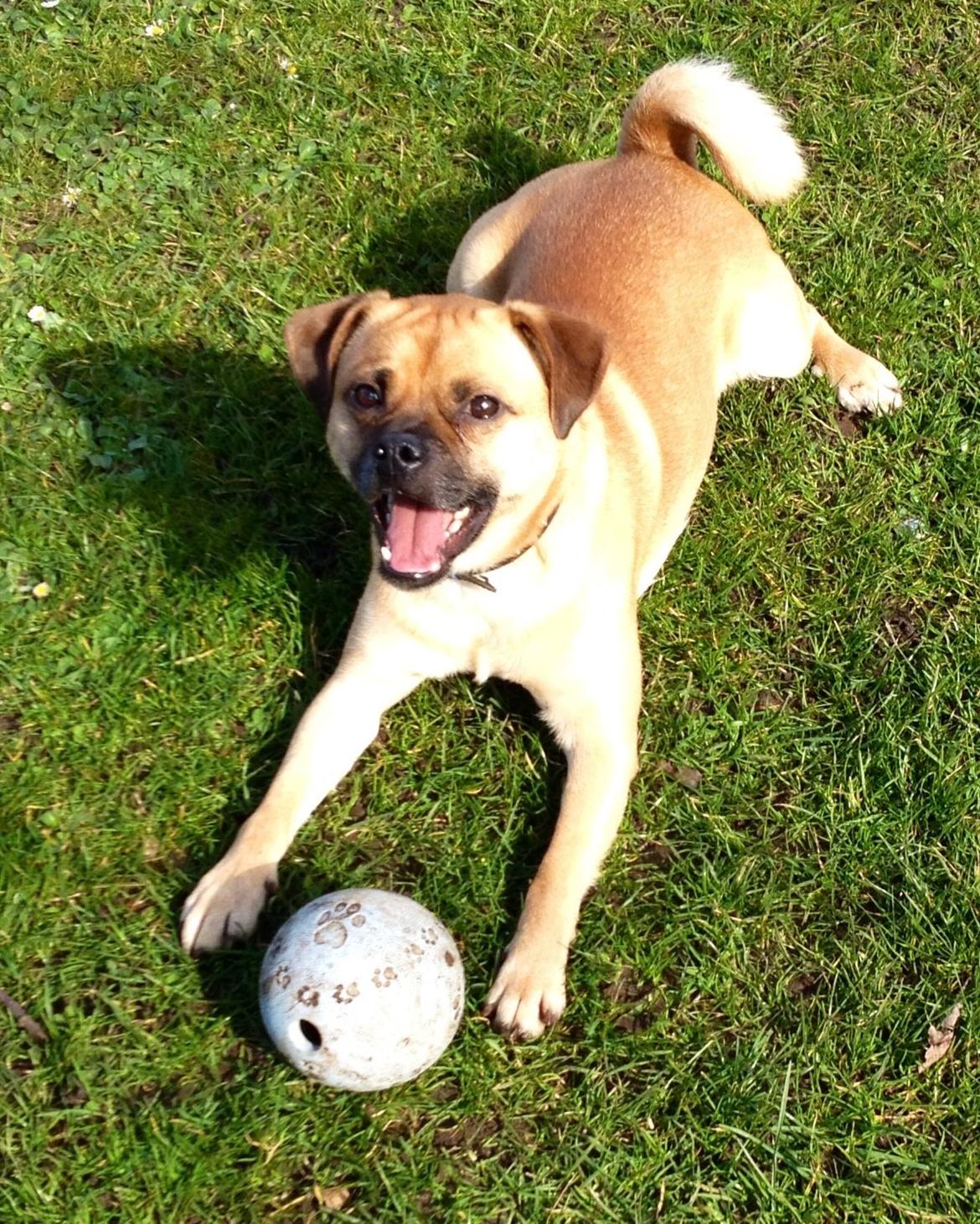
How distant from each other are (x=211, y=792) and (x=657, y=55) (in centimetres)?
378

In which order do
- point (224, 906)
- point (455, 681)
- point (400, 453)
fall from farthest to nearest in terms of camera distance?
1. point (455, 681)
2. point (224, 906)
3. point (400, 453)

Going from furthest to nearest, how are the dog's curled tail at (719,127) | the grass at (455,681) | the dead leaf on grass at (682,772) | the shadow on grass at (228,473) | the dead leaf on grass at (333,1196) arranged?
the dog's curled tail at (719,127)
the shadow on grass at (228,473)
the dead leaf on grass at (682,772)
the grass at (455,681)
the dead leaf on grass at (333,1196)

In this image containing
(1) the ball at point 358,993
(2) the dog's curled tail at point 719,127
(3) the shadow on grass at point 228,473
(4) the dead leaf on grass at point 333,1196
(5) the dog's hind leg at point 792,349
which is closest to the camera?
(1) the ball at point 358,993

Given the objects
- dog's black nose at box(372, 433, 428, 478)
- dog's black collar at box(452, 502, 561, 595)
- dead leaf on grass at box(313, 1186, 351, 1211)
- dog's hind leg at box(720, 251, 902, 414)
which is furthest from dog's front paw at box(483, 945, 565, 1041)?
dog's hind leg at box(720, 251, 902, 414)

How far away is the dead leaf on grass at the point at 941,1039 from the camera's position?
121 inches

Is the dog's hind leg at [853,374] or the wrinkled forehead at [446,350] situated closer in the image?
the wrinkled forehead at [446,350]

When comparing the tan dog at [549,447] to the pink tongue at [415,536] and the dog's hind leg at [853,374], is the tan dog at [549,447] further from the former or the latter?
the dog's hind leg at [853,374]

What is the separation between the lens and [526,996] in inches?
117

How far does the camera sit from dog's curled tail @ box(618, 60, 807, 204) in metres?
3.96

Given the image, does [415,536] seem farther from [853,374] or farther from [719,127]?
[853,374]

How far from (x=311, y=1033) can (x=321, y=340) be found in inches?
67.6

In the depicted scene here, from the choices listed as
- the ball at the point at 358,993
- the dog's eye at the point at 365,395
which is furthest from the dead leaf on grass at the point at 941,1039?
the dog's eye at the point at 365,395

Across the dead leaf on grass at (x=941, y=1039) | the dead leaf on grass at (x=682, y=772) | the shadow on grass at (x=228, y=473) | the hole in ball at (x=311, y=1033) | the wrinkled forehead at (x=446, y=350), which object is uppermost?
the wrinkled forehead at (x=446, y=350)

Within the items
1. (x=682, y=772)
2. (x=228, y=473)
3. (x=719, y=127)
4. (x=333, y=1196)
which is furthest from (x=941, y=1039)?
(x=719, y=127)
